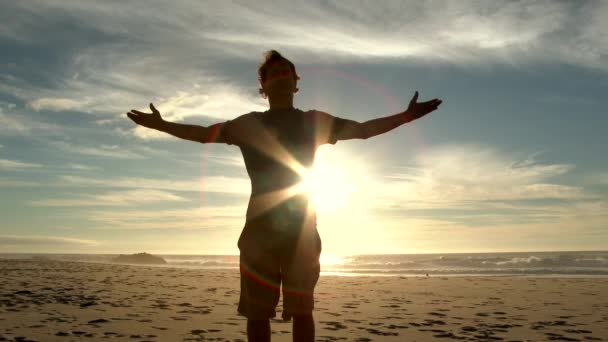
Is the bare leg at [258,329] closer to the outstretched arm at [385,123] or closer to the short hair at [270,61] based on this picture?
the outstretched arm at [385,123]

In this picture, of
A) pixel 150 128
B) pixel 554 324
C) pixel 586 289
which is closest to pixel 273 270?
pixel 150 128

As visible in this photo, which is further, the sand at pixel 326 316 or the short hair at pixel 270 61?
the sand at pixel 326 316

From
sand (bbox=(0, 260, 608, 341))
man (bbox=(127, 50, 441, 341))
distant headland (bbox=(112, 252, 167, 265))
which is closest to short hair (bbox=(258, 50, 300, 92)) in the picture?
man (bbox=(127, 50, 441, 341))

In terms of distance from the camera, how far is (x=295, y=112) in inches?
137

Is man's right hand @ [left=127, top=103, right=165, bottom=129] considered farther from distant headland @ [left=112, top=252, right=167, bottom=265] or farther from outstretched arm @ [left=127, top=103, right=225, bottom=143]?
distant headland @ [left=112, top=252, right=167, bottom=265]

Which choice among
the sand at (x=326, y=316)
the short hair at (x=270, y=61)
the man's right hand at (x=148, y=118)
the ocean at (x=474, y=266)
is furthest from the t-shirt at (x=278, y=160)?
the ocean at (x=474, y=266)

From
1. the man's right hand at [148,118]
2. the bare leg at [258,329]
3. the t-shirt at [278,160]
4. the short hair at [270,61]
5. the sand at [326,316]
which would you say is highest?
the short hair at [270,61]

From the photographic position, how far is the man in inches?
130

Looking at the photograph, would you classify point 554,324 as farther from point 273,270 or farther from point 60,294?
point 60,294

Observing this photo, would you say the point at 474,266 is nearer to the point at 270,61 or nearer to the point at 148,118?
the point at 270,61

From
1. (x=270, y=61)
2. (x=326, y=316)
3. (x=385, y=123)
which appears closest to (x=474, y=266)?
(x=326, y=316)

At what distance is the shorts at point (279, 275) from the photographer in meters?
3.29

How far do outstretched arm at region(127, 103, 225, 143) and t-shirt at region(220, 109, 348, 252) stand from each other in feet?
0.21

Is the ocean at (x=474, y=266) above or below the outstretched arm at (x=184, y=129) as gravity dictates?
below
